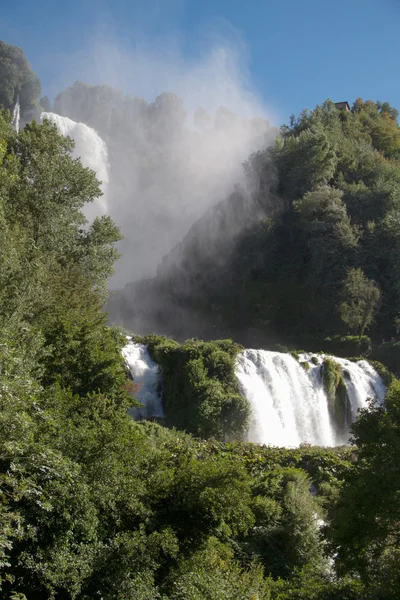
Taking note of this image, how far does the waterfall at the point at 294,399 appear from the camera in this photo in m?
26.0

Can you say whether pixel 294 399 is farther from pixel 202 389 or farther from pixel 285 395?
pixel 202 389

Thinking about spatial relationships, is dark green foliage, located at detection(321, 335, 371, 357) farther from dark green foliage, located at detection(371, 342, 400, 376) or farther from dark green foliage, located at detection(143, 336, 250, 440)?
dark green foliage, located at detection(143, 336, 250, 440)

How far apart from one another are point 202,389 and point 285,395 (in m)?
5.40

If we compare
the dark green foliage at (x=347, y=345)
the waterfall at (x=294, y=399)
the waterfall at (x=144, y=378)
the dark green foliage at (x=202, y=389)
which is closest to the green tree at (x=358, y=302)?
the dark green foliage at (x=347, y=345)

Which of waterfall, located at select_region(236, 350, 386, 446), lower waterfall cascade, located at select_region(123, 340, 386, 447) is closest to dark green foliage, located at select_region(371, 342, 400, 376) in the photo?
waterfall, located at select_region(236, 350, 386, 446)

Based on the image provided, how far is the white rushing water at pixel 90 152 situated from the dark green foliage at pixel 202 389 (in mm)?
48783

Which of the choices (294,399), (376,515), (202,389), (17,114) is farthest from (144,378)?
(17,114)

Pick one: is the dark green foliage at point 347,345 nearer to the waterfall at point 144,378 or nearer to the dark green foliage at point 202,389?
the dark green foliage at point 202,389

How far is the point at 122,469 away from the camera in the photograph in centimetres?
1058

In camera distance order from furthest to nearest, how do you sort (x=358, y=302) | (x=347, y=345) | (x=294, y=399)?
(x=358, y=302), (x=347, y=345), (x=294, y=399)

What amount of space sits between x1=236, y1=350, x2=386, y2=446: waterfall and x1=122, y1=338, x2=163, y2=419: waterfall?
4980mm

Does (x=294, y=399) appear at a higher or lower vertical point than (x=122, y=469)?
higher

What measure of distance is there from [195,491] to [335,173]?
4728 cm

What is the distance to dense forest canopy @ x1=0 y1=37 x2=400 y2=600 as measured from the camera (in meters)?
8.77
